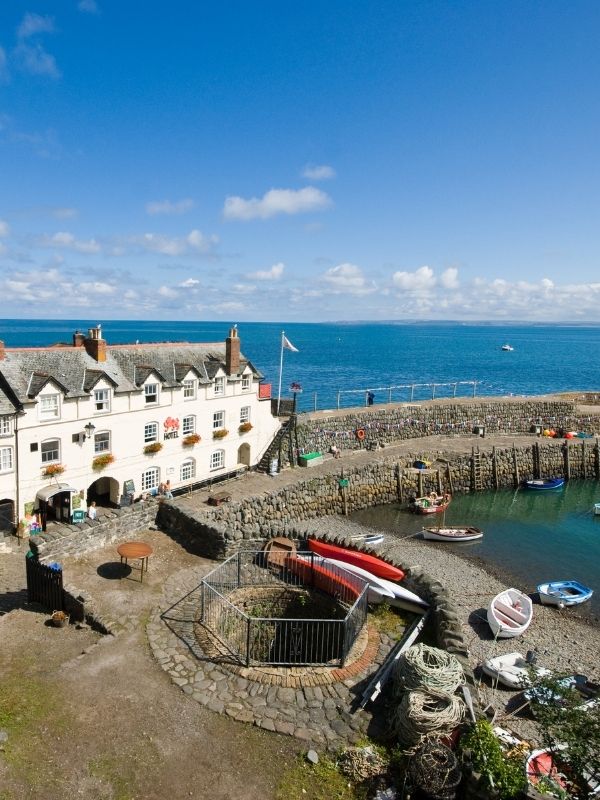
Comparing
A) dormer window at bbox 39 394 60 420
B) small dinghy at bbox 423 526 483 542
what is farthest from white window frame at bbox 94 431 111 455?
small dinghy at bbox 423 526 483 542

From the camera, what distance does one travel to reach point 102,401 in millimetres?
31109

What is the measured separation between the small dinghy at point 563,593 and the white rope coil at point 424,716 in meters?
18.7

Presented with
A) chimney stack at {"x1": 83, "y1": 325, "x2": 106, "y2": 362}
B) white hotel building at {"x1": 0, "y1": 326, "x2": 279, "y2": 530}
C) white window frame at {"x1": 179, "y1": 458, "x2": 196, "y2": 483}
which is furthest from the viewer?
white window frame at {"x1": 179, "y1": 458, "x2": 196, "y2": 483}

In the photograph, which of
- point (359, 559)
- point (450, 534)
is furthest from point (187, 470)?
point (450, 534)

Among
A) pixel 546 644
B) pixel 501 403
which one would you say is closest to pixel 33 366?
pixel 546 644

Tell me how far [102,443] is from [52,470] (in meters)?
3.55

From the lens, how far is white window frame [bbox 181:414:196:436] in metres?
36.2

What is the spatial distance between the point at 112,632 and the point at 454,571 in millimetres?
22475

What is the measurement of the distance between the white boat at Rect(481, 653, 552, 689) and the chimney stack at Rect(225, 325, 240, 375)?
988 inches

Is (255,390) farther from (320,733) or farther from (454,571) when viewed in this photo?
(320,733)

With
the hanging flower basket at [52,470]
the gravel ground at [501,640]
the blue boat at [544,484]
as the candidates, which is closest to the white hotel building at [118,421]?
the hanging flower basket at [52,470]

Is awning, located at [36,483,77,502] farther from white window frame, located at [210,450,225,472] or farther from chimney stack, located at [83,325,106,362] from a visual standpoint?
white window frame, located at [210,450,225,472]

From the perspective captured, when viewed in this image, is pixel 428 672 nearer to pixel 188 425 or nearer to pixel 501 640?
pixel 501 640

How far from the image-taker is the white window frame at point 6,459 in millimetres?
26922
